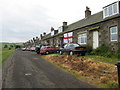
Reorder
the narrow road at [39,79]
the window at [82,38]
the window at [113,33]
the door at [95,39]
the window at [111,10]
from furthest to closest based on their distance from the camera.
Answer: the window at [82,38], the door at [95,39], the window at [111,10], the window at [113,33], the narrow road at [39,79]

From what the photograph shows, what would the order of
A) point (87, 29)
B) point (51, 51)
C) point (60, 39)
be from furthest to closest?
point (60, 39)
point (51, 51)
point (87, 29)

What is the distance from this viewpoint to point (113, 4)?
1490 centimetres

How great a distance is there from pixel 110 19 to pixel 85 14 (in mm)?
10504

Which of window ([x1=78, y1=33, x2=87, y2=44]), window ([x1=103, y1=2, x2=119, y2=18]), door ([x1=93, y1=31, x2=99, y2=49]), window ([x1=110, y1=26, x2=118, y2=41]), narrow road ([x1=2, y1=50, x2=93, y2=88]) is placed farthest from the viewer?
window ([x1=78, y1=33, x2=87, y2=44])

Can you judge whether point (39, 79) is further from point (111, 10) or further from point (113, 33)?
point (111, 10)

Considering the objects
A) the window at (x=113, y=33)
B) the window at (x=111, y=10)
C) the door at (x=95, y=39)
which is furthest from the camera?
the door at (x=95, y=39)

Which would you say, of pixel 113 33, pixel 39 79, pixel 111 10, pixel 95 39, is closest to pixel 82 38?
pixel 95 39

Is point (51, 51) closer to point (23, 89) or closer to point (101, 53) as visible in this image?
point (101, 53)

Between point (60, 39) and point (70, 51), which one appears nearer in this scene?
point (70, 51)

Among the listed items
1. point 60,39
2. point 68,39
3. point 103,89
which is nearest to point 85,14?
point 68,39

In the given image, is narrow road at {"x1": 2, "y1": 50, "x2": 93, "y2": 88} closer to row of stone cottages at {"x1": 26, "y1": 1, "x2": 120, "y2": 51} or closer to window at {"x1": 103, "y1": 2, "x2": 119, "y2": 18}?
row of stone cottages at {"x1": 26, "y1": 1, "x2": 120, "y2": 51}

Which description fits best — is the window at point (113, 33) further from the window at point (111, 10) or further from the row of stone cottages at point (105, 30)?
the window at point (111, 10)

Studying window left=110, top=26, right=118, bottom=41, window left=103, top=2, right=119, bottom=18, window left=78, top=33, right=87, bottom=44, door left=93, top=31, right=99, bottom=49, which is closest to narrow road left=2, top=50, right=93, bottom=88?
window left=110, top=26, right=118, bottom=41

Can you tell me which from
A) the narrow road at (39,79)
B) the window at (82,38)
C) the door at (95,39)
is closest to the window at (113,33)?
the door at (95,39)
